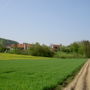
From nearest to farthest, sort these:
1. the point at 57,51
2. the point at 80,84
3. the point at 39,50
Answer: the point at 80,84, the point at 39,50, the point at 57,51

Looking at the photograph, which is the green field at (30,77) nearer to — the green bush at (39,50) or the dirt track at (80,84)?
the dirt track at (80,84)

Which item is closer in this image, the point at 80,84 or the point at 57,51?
the point at 80,84

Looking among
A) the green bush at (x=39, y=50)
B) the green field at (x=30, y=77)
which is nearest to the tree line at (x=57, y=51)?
the green bush at (x=39, y=50)

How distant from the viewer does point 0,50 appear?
128m

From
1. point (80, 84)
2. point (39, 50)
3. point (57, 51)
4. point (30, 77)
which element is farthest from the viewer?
point (57, 51)

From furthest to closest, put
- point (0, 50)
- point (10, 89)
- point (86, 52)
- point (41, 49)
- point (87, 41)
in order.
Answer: point (87, 41) < point (86, 52) < point (0, 50) < point (41, 49) < point (10, 89)

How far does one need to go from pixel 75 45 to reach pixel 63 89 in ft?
484

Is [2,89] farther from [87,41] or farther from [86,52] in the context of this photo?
[87,41]

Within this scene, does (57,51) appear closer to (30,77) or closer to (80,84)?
(30,77)

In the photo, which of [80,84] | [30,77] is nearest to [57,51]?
[30,77]

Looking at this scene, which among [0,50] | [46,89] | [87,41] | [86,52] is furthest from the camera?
[87,41]

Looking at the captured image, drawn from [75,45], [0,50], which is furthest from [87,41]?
[0,50]

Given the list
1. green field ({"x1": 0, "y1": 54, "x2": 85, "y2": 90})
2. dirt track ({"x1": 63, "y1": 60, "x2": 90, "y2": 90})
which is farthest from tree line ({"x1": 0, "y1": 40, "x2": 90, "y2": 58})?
Answer: dirt track ({"x1": 63, "y1": 60, "x2": 90, "y2": 90})

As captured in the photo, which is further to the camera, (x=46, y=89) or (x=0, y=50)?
(x=0, y=50)
